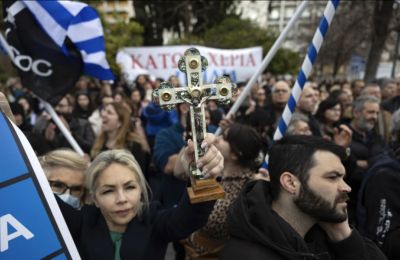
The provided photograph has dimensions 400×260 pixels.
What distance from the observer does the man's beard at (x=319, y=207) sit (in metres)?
1.70

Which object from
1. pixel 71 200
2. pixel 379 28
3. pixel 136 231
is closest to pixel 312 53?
pixel 136 231

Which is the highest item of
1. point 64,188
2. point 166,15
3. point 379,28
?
point 166,15

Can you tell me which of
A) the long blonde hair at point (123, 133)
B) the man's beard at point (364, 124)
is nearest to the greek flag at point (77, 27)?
the long blonde hair at point (123, 133)

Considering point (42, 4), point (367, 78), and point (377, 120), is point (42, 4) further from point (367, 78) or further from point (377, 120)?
point (367, 78)

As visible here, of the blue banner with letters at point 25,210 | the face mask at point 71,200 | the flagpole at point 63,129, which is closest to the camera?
the blue banner with letters at point 25,210

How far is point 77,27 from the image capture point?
394cm

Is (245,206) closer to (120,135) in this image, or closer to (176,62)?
(120,135)

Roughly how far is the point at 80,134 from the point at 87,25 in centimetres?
149

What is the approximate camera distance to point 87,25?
13.0ft

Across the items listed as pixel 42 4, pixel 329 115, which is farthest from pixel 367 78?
pixel 42 4

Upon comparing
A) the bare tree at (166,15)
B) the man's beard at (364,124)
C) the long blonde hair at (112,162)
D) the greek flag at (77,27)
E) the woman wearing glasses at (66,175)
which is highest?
the bare tree at (166,15)

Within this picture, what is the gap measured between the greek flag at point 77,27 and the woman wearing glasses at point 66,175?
5.33ft

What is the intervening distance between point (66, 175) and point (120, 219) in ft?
2.45

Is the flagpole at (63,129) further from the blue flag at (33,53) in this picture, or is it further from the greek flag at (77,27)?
the greek flag at (77,27)
